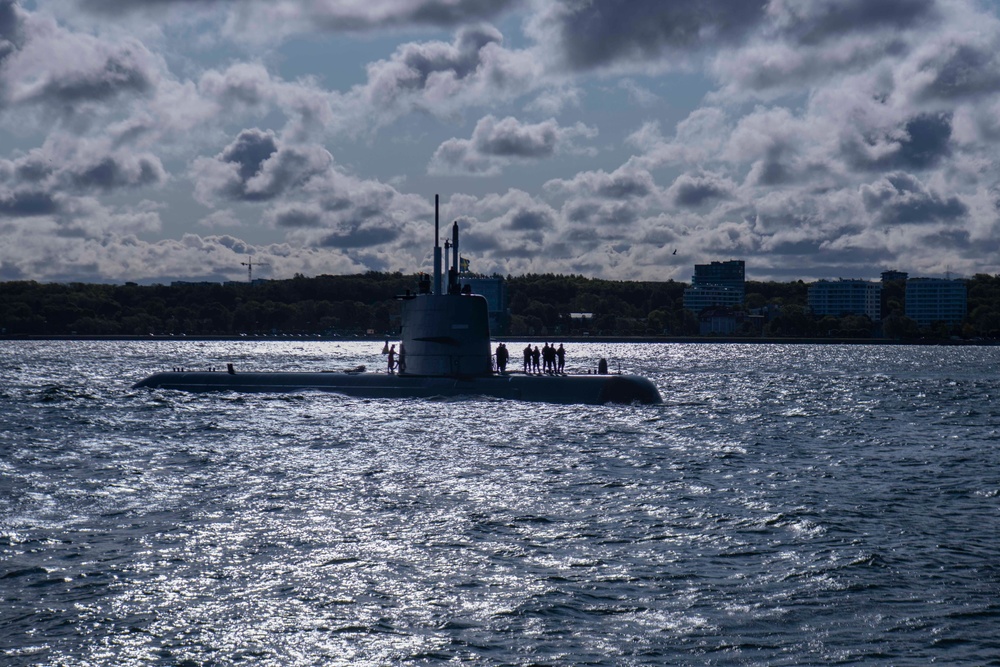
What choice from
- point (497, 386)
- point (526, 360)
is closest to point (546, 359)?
point (526, 360)

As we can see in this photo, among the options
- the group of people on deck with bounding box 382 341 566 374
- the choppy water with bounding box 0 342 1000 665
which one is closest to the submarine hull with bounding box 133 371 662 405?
the group of people on deck with bounding box 382 341 566 374

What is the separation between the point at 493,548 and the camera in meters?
15.7

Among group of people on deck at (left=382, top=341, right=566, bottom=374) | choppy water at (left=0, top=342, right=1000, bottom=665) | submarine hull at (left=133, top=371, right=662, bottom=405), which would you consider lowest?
choppy water at (left=0, top=342, right=1000, bottom=665)

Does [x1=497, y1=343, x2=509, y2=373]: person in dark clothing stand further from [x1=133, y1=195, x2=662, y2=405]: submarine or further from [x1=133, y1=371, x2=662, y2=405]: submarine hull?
[x1=133, y1=371, x2=662, y2=405]: submarine hull

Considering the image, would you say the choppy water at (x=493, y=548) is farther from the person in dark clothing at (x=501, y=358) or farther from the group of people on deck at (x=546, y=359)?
the group of people on deck at (x=546, y=359)

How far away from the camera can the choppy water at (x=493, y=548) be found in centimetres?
1138

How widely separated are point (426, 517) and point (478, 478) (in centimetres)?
484

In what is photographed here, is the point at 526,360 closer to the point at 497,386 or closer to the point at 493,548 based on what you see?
the point at 497,386

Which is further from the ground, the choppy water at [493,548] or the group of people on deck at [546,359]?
the group of people on deck at [546,359]

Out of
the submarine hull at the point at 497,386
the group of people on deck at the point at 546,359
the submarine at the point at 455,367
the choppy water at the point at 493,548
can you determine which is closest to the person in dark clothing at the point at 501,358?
the group of people on deck at the point at 546,359

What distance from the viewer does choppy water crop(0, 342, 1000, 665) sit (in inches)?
448

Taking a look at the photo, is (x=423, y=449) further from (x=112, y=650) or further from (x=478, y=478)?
(x=112, y=650)

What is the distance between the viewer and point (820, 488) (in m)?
22.3

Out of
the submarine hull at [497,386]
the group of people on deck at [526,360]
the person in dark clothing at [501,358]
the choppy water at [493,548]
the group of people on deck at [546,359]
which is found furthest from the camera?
the group of people on deck at [546,359]
